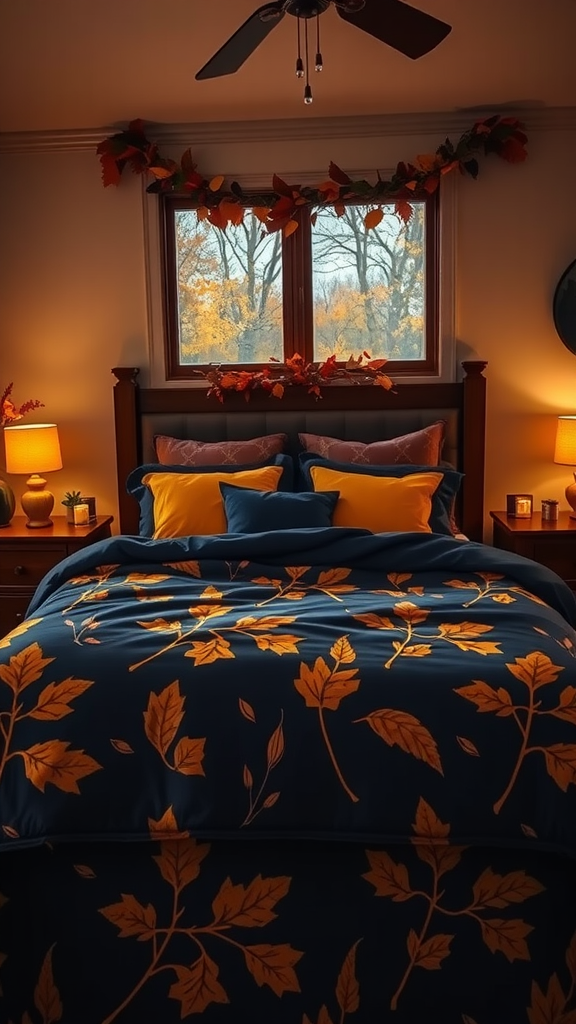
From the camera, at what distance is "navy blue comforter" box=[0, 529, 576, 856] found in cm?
178

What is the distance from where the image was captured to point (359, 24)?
91.2 inches

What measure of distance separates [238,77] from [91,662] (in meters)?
2.66

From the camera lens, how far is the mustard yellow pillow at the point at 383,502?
10.8 ft

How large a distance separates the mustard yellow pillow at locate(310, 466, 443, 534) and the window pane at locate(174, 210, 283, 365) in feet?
3.61

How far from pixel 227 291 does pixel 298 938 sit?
3.13 meters

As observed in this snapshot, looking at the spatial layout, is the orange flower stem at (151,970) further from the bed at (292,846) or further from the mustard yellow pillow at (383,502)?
the mustard yellow pillow at (383,502)

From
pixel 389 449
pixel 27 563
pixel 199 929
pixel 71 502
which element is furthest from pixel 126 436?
pixel 199 929

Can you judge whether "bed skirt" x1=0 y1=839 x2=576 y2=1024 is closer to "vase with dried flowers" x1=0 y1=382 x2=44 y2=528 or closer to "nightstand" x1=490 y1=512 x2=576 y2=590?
"nightstand" x1=490 y1=512 x2=576 y2=590

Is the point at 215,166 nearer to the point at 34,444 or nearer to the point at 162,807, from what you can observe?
the point at 34,444

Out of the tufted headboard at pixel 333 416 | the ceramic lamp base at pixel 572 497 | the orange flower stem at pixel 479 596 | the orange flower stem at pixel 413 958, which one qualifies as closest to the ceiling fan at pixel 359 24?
the orange flower stem at pixel 479 596

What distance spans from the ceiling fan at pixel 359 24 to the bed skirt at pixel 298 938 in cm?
197

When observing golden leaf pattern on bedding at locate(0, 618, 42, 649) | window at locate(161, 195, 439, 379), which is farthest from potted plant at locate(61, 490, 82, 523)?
golden leaf pattern on bedding at locate(0, 618, 42, 649)

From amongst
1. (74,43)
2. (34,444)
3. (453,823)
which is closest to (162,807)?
(453,823)

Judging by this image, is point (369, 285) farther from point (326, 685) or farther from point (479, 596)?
point (326, 685)
